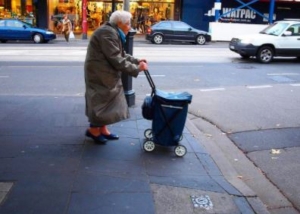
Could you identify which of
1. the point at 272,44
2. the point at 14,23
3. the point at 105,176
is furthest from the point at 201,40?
the point at 105,176

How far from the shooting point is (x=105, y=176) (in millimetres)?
4539

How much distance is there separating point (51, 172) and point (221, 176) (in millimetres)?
1958

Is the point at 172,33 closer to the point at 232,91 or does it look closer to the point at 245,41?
the point at 245,41

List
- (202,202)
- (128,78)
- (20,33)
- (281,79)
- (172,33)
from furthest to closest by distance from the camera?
1. (172,33)
2. (20,33)
3. (281,79)
4. (128,78)
5. (202,202)

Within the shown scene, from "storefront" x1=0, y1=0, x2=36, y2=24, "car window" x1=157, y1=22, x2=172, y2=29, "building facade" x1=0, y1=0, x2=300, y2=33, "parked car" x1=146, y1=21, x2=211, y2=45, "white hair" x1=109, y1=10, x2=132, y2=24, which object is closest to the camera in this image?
"white hair" x1=109, y1=10, x2=132, y2=24

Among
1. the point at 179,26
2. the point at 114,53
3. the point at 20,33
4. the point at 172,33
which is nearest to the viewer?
the point at 114,53

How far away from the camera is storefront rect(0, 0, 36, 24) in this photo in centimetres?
2930

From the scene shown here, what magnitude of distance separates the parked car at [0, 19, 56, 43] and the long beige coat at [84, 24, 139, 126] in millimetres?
19048

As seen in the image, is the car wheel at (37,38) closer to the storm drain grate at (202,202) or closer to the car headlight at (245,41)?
the car headlight at (245,41)

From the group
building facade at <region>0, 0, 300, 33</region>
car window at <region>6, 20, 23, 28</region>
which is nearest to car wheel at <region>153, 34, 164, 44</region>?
Answer: building facade at <region>0, 0, 300, 33</region>

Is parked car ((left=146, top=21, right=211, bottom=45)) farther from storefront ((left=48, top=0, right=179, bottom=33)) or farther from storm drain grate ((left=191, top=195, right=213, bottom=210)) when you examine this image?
storm drain grate ((left=191, top=195, right=213, bottom=210))

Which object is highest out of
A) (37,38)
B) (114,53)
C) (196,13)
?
(196,13)

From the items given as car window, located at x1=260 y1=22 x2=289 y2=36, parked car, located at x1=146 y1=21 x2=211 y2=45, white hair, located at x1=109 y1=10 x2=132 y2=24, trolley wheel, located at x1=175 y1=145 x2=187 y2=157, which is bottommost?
trolley wheel, located at x1=175 y1=145 x2=187 y2=157

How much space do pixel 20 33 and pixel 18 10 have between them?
764cm
